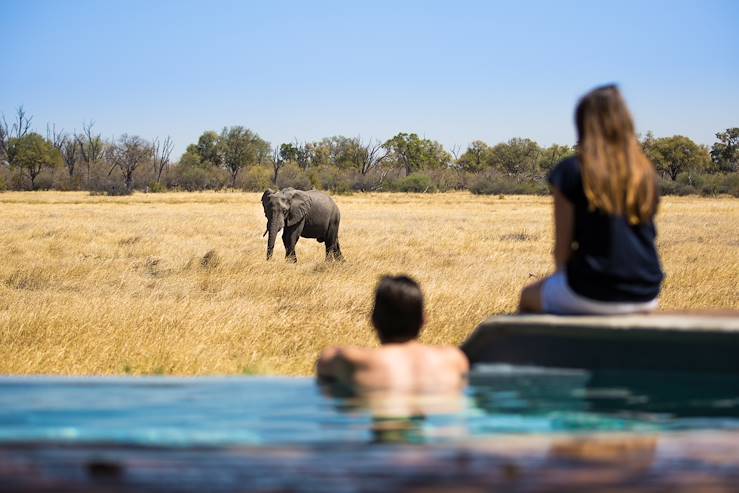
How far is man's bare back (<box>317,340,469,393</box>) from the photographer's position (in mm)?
4371

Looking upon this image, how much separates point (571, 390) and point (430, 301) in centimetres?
606

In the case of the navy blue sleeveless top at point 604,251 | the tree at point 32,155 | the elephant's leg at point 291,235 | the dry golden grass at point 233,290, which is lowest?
the dry golden grass at point 233,290

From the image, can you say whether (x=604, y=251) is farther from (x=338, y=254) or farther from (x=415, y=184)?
(x=415, y=184)

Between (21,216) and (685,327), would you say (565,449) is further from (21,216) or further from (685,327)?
(21,216)

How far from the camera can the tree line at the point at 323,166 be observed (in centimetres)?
7912

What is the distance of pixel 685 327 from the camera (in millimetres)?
4441

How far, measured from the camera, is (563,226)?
4543 mm

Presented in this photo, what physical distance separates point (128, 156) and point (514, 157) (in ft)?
135

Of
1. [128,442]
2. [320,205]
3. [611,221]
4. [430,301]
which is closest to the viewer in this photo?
[128,442]

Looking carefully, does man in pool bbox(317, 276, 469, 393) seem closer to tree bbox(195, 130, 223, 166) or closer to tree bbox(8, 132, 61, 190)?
tree bbox(8, 132, 61, 190)

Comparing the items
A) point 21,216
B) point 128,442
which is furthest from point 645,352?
point 21,216

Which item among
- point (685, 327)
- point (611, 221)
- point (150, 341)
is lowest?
point (150, 341)

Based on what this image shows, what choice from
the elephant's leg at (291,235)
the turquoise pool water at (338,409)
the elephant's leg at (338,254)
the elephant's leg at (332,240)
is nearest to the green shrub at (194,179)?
the elephant's leg at (332,240)

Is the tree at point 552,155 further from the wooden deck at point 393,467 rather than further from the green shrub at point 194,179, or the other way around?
the wooden deck at point 393,467
